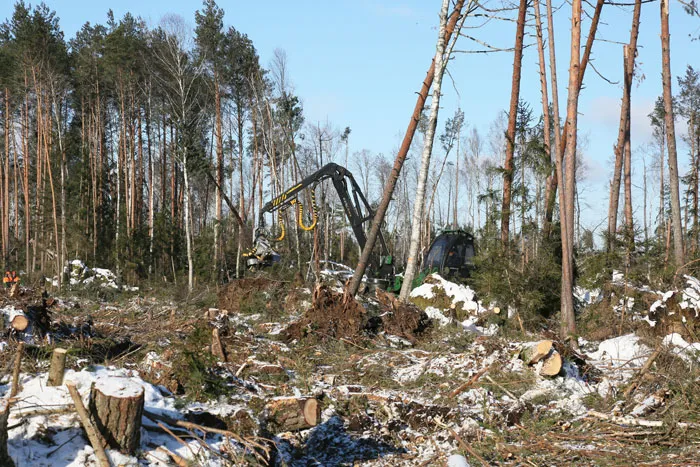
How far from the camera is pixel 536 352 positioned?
7.50 m

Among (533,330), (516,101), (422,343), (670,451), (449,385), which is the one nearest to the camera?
(670,451)

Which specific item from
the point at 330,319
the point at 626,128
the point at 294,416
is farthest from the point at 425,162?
the point at 626,128

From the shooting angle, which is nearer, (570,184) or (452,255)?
(570,184)

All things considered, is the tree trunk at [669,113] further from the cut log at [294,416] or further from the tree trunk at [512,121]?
the cut log at [294,416]

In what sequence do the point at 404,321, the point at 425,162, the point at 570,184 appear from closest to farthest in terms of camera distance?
the point at 404,321, the point at 570,184, the point at 425,162

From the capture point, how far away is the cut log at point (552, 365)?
7.30 meters

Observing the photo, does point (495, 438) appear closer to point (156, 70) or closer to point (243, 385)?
point (243, 385)

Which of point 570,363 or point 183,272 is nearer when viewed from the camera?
point 570,363

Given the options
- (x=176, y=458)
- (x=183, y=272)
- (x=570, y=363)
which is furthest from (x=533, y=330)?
(x=183, y=272)

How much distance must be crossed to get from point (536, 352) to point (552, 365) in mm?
246

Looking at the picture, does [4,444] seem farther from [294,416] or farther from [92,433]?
[294,416]

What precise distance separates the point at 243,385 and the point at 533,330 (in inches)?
253

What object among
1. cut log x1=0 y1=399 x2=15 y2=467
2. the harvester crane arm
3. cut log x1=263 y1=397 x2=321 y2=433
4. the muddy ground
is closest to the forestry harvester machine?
the harvester crane arm

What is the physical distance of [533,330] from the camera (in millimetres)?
11328
